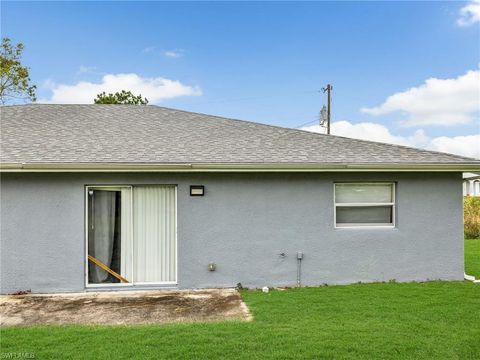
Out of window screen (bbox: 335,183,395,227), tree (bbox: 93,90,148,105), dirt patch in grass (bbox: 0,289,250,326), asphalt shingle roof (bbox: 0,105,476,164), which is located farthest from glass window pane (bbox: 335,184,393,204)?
tree (bbox: 93,90,148,105)

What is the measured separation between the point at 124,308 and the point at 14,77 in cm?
2347

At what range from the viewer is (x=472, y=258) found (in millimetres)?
11188

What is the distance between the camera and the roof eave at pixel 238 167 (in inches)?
279

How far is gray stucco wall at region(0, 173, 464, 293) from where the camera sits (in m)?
7.42

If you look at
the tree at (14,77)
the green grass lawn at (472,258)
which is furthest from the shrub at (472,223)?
the tree at (14,77)

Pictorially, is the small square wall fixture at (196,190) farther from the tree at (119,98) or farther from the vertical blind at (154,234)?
the tree at (119,98)

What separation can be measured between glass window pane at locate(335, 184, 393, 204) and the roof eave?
A: 1.89 feet

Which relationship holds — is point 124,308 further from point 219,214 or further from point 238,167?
point 238,167

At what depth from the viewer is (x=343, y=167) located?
7699 mm

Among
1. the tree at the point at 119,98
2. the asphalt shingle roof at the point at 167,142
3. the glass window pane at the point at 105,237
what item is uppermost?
the tree at the point at 119,98

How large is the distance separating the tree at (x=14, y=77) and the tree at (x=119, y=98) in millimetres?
5082

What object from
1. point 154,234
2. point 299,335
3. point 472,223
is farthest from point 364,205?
point 472,223

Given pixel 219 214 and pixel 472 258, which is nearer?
pixel 219 214

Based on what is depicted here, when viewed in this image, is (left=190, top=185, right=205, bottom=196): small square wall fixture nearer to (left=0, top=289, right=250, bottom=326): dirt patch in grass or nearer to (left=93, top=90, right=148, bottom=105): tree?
(left=0, top=289, right=250, bottom=326): dirt patch in grass
